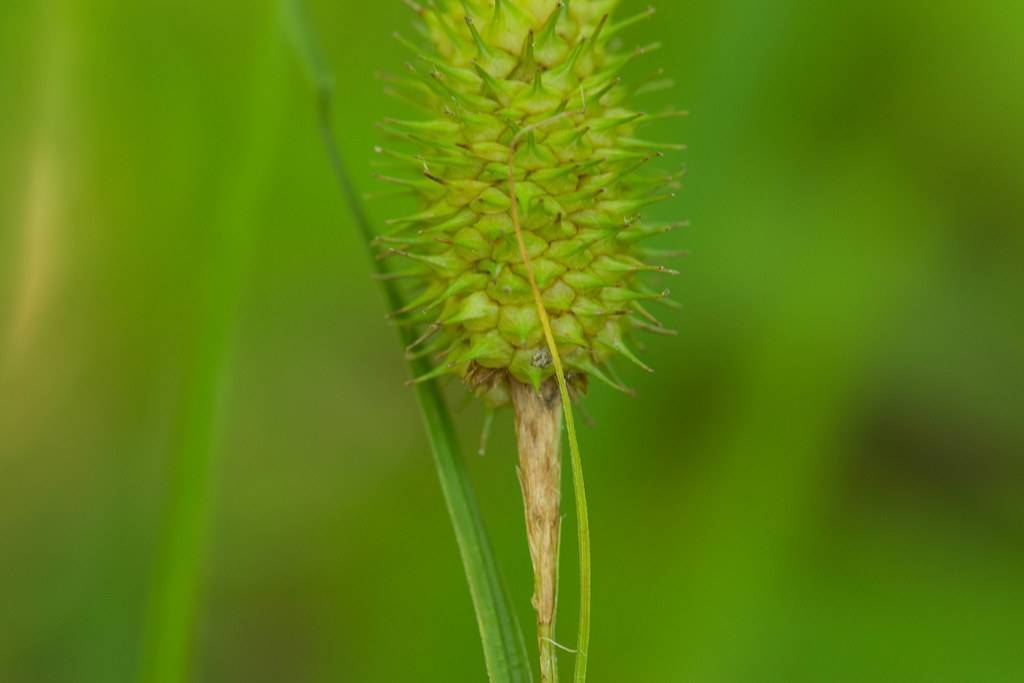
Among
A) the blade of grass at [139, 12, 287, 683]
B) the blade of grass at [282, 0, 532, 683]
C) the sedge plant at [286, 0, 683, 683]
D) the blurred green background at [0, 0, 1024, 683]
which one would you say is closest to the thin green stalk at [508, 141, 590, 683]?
the sedge plant at [286, 0, 683, 683]

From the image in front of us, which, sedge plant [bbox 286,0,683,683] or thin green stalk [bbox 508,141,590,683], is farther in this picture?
sedge plant [bbox 286,0,683,683]

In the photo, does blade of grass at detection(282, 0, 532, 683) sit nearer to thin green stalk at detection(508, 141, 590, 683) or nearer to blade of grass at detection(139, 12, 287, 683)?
thin green stalk at detection(508, 141, 590, 683)

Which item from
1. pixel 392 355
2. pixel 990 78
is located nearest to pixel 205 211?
pixel 392 355

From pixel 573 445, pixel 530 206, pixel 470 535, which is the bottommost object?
pixel 470 535

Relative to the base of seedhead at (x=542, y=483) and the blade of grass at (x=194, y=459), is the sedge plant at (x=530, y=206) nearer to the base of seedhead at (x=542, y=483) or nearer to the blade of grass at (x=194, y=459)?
the base of seedhead at (x=542, y=483)

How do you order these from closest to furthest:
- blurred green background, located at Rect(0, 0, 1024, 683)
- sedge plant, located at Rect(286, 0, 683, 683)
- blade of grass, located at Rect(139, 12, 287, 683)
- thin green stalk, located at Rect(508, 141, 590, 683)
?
thin green stalk, located at Rect(508, 141, 590, 683), sedge plant, located at Rect(286, 0, 683, 683), blade of grass, located at Rect(139, 12, 287, 683), blurred green background, located at Rect(0, 0, 1024, 683)

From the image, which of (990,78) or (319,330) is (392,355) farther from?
(990,78)

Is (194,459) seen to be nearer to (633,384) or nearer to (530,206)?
(530,206)

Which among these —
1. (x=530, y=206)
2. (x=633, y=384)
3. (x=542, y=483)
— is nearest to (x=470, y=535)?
(x=542, y=483)
